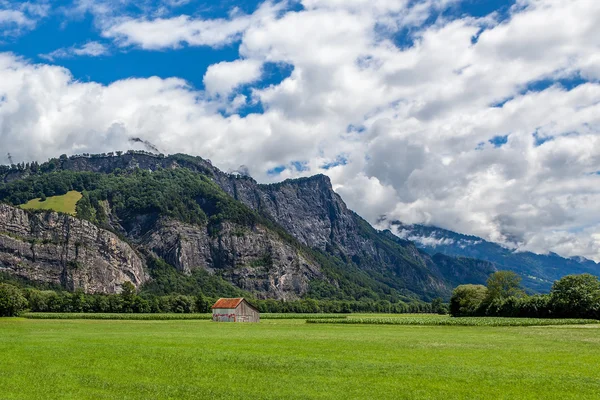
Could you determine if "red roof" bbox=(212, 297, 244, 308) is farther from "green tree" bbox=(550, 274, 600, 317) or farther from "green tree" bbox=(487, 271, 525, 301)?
"green tree" bbox=(550, 274, 600, 317)

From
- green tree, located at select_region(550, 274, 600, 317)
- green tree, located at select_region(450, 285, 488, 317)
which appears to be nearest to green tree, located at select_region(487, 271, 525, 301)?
green tree, located at select_region(450, 285, 488, 317)

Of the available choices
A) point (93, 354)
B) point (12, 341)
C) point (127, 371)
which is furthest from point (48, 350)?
point (127, 371)

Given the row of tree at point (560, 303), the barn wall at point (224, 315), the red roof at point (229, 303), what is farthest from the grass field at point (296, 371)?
the red roof at point (229, 303)

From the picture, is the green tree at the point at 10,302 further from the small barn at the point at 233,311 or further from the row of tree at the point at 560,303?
the row of tree at the point at 560,303

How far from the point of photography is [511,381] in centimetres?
3206

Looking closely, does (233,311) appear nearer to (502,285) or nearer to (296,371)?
(502,285)

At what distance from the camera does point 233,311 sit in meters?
140

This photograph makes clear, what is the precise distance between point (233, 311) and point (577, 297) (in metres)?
89.7

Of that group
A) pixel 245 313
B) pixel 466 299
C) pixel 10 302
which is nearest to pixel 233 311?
pixel 245 313

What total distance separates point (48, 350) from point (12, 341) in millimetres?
12487

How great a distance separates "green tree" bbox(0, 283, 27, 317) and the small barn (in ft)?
177

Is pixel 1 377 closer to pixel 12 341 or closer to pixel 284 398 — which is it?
pixel 284 398

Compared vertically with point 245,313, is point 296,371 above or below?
above

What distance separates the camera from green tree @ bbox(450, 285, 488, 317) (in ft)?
530
